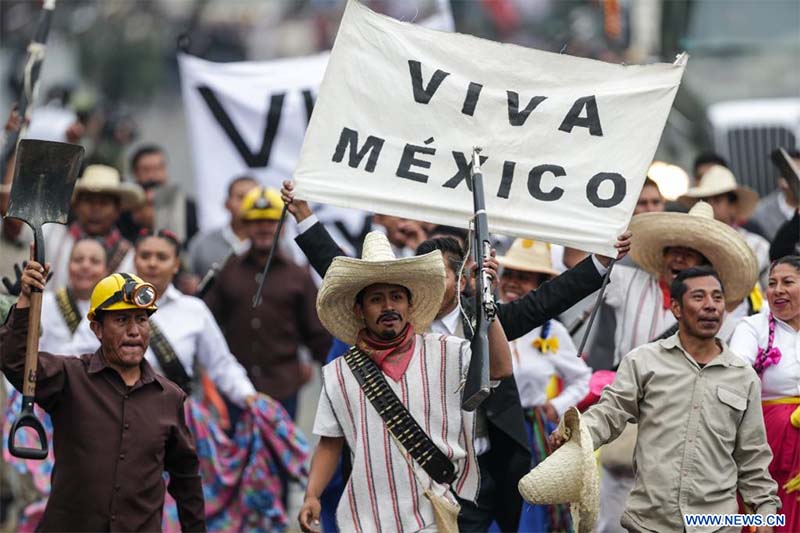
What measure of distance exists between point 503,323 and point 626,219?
796 millimetres

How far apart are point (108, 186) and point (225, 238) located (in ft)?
3.85

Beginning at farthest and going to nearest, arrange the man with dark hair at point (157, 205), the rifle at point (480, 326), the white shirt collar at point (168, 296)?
the man with dark hair at point (157, 205), the white shirt collar at point (168, 296), the rifle at point (480, 326)

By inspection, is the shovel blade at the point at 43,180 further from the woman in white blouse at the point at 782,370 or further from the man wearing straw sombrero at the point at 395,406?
the woman in white blouse at the point at 782,370

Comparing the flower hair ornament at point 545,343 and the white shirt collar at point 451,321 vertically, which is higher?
the flower hair ornament at point 545,343

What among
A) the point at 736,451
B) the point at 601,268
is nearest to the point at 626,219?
the point at 601,268

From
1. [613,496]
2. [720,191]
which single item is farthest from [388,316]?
[720,191]

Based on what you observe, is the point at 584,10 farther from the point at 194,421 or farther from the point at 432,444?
the point at 432,444

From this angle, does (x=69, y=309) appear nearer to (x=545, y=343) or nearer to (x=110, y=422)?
(x=545, y=343)

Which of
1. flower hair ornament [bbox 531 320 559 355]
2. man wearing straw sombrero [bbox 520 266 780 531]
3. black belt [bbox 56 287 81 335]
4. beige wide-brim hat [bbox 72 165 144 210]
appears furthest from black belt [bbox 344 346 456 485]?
beige wide-brim hat [bbox 72 165 144 210]

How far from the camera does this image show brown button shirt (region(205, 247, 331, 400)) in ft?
45.8

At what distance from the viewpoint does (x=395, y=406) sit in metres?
9.14

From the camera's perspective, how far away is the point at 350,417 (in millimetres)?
9234

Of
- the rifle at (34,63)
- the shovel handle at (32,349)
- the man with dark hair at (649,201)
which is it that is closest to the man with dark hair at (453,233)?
the man with dark hair at (649,201)

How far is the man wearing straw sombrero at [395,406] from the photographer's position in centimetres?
913
